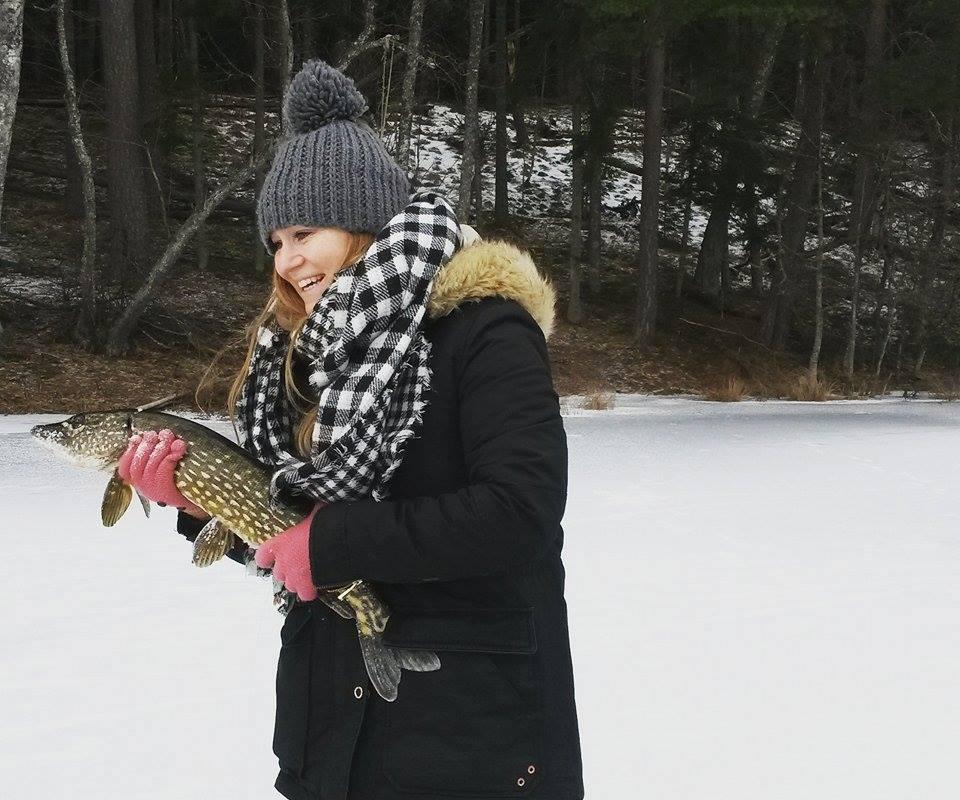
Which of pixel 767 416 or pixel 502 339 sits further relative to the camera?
pixel 767 416

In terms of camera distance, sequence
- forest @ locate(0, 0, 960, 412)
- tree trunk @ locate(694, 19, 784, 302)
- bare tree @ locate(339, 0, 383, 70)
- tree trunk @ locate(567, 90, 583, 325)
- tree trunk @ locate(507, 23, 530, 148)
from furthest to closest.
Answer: tree trunk @ locate(507, 23, 530, 148) < tree trunk @ locate(694, 19, 784, 302) < tree trunk @ locate(567, 90, 583, 325) < forest @ locate(0, 0, 960, 412) < bare tree @ locate(339, 0, 383, 70)

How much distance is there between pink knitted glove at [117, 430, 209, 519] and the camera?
187 cm

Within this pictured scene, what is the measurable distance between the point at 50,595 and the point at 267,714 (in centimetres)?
172

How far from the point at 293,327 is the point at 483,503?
24.0 inches

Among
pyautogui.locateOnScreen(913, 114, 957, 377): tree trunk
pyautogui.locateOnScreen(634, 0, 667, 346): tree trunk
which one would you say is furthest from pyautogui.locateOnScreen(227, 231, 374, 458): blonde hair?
pyautogui.locateOnScreen(913, 114, 957, 377): tree trunk

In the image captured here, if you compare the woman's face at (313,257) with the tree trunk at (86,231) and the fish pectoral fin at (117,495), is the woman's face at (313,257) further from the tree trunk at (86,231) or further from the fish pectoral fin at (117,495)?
the tree trunk at (86,231)

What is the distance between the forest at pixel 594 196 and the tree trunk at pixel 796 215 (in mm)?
61

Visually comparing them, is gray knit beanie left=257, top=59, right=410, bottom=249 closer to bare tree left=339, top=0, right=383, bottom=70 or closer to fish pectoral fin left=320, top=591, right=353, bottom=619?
fish pectoral fin left=320, top=591, right=353, bottom=619

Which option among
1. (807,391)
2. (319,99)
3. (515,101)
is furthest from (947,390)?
(319,99)

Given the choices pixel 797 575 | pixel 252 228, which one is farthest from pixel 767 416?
pixel 252 228

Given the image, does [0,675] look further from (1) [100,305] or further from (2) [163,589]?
(1) [100,305]

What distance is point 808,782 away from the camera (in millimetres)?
3275

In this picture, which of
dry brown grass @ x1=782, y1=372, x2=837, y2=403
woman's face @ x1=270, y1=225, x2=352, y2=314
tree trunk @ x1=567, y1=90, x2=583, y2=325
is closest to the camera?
woman's face @ x1=270, y1=225, x2=352, y2=314

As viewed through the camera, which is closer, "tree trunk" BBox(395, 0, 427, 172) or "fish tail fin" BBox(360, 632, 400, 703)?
"fish tail fin" BBox(360, 632, 400, 703)
